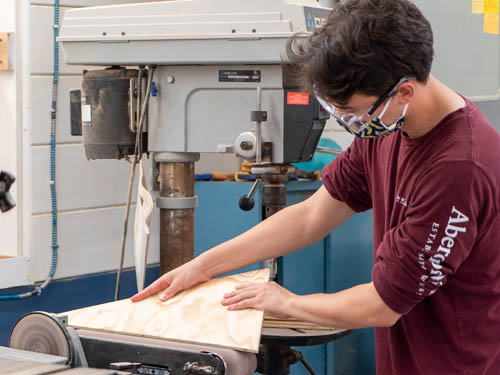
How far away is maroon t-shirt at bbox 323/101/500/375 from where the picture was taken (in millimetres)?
1113

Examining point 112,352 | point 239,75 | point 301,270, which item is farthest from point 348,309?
point 301,270

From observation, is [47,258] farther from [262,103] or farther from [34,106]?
[262,103]

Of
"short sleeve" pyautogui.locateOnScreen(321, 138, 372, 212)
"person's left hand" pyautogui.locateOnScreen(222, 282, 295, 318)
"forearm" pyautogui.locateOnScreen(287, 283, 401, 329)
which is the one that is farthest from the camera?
"short sleeve" pyautogui.locateOnScreen(321, 138, 372, 212)

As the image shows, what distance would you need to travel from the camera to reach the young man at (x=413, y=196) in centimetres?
109

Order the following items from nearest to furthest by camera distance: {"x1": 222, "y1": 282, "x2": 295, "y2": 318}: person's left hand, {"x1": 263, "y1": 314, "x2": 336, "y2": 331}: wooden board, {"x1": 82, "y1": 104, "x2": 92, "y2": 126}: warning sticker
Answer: {"x1": 222, "y1": 282, "x2": 295, "y2": 318}: person's left hand → {"x1": 263, "y1": 314, "x2": 336, "y2": 331}: wooden board → {"x1": 82, "y1": 104, "x2": 92, "y2": 126}: warning sticker

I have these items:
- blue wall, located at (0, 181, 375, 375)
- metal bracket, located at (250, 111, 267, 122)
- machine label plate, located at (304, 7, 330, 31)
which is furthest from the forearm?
blue wall, located at (0, 181, 375, 375)

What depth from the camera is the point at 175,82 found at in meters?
1.75

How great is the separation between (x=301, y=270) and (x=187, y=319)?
1.44m

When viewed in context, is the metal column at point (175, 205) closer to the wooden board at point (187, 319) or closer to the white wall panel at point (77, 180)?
the wooden board at point (187, 319)

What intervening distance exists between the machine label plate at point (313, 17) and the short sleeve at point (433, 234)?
67cm

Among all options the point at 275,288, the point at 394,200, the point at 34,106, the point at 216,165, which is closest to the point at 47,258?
the point at 34,106

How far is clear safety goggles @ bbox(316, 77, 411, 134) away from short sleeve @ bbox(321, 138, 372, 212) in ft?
0.68

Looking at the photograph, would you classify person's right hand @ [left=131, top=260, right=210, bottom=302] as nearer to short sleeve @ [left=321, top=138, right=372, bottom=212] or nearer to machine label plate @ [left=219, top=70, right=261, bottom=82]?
short sleeve @ [left=321, top=138, right=372, bottom=212]

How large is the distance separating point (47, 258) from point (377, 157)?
183 centimetres
